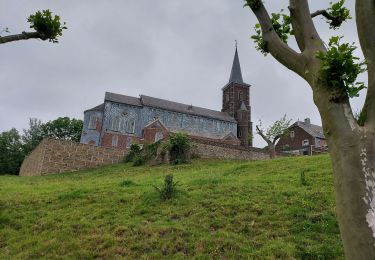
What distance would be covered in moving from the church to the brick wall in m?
15.9

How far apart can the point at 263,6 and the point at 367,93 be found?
2.49m

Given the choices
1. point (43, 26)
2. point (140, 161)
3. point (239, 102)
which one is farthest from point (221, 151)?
point (239, 102)

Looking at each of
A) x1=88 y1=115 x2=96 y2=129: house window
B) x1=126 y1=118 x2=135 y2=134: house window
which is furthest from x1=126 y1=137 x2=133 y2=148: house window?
x1=88 y1=115 x2=96 y2=129: house window

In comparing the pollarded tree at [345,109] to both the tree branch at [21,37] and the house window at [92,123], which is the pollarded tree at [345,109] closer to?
the tree branch at [21,37]

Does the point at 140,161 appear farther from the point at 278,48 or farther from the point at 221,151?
the point at 278,48

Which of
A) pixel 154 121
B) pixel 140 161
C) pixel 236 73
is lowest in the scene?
pixel 140 161

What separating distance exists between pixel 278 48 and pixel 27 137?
6567cm

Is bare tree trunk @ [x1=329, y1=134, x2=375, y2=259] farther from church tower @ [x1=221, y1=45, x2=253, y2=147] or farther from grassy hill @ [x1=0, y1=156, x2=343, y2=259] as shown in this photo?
church tower @ [x1=221, y1=45, x2=253, y2=147]

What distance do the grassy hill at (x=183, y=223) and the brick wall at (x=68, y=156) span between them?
62.2ft

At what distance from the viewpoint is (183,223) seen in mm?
8258

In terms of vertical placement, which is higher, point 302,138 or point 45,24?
point 302,138

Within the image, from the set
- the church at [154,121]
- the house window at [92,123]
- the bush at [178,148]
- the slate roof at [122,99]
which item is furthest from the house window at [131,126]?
the bush at [178,148]

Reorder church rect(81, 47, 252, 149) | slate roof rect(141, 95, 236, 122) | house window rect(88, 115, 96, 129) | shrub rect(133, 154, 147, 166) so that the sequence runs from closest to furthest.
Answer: shrub rect(133, 154, 147, 166)
house window rect(88, 115, 96, 129)
church rect(81, 47, 252, 149)
slate roof rect(141, 95, 236, 122)

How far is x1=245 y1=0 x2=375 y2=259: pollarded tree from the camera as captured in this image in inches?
129
